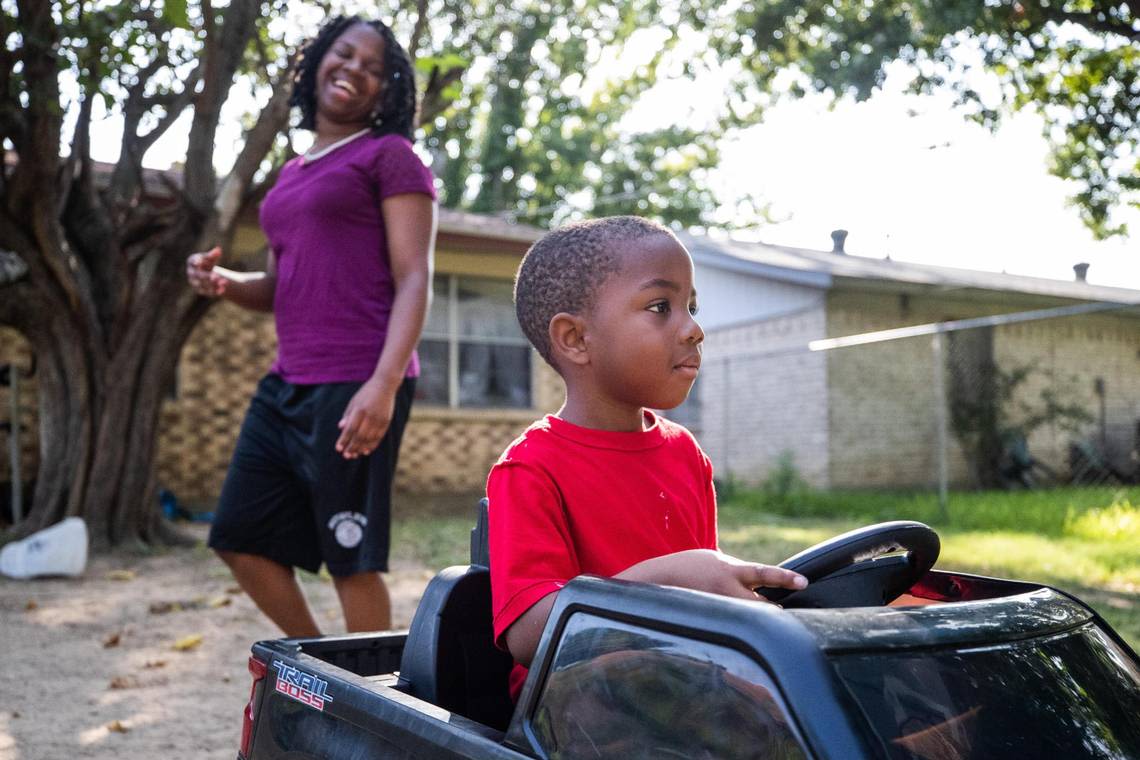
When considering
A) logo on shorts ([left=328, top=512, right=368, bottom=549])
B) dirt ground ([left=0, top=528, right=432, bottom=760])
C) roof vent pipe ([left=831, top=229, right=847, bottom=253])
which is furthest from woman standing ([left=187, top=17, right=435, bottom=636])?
roof vent pipe ([left=831, top=229, right=847, bottom=253])

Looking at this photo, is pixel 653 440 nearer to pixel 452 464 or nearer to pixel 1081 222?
pixel 1081 222

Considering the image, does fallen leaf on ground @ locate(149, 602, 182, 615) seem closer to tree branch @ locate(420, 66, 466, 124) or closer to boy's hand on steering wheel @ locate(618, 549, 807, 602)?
tree branch @ locate(420, 66, 466, 124)

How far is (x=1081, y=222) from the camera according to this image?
11.6 meters

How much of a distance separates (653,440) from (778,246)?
2172 centimetres

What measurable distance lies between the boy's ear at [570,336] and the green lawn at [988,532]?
3.89 meters

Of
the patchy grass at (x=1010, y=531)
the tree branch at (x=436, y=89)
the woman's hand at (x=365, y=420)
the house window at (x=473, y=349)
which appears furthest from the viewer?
the house window at (x=473, y=349)

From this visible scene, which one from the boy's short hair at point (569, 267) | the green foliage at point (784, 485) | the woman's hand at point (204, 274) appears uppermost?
the woman's hand at point (204, 274)

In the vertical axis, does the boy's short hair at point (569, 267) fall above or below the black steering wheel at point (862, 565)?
above

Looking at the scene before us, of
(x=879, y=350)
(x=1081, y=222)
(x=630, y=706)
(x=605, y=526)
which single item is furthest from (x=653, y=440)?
(x=879, y=350)

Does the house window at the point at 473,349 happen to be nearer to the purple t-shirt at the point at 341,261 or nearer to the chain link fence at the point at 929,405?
the chain link fence at the point at 929,405

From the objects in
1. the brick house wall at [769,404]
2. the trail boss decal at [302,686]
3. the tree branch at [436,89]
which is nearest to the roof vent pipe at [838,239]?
the brick house wall at [769,404]

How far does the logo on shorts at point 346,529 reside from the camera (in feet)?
10.4

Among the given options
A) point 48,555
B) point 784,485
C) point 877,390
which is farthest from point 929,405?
point 48,555

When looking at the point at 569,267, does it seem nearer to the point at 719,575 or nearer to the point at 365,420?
the point at 719,575
